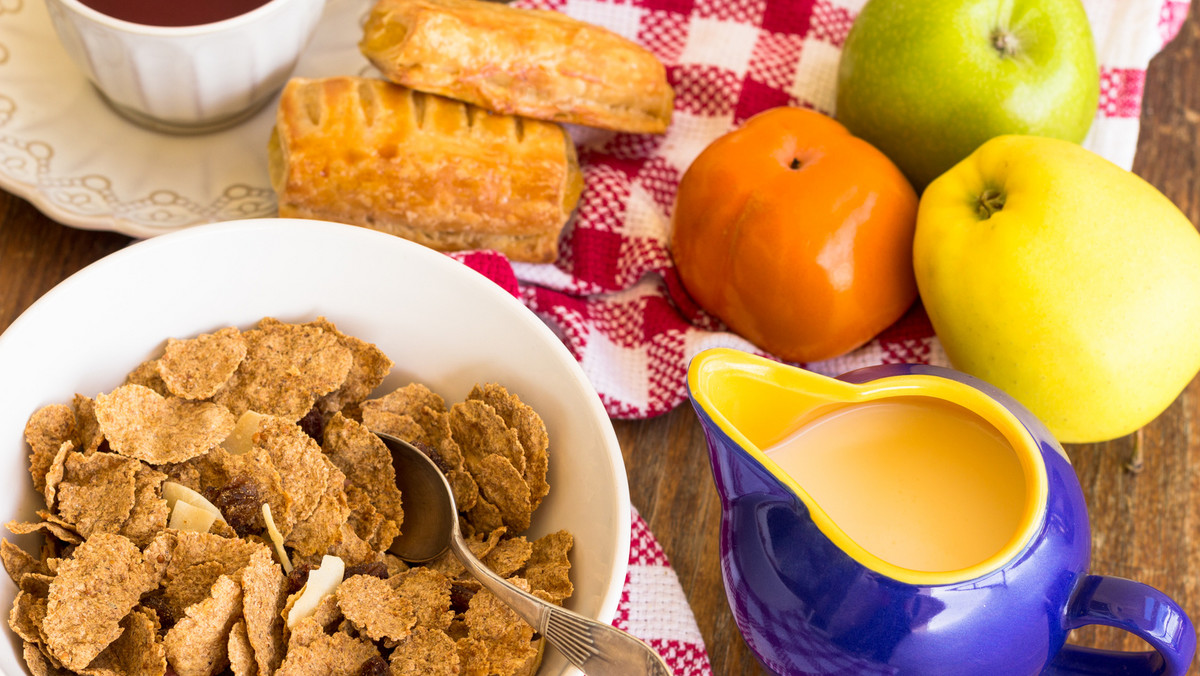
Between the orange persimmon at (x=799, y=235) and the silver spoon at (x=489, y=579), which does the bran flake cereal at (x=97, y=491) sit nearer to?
the silver spoon at (x=489, y=579)

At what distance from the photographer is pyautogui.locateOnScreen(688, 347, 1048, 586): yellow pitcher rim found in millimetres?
601

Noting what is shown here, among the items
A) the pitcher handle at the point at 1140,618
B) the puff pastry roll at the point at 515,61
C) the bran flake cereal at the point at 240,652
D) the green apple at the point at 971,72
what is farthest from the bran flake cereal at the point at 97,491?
the green apple at the point at 971,72

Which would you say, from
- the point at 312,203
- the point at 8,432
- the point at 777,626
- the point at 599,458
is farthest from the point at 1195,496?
the point at 8,432

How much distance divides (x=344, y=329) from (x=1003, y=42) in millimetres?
682

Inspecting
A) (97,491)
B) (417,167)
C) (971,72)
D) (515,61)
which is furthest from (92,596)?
(971,72)

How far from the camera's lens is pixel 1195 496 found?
906 millimetres

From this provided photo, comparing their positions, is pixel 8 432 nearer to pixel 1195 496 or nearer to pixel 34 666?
pixel 34 666

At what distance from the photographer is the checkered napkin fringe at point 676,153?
3.08ft

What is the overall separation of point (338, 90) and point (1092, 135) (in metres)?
0.78

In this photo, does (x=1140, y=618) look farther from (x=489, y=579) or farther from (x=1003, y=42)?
(x=1003, y=42)

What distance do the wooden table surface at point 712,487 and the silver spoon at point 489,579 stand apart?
232 mm

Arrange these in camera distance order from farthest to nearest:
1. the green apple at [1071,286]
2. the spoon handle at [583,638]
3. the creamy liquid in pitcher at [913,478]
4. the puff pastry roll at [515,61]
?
the puff pastry roll at [515,61], the green apple at [1071,286], the creamy liquid in pitcher at [913,478], the spoon handle at [583,638]

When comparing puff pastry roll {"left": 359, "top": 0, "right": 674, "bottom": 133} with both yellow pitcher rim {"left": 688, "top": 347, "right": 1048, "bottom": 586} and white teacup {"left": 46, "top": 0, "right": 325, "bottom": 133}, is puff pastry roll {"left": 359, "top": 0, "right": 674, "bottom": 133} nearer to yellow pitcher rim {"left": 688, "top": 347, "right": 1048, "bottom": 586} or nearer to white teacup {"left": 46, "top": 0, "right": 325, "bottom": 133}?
white teacup {"left": 46, "top": 0, "right": 325, "bottom": 133}

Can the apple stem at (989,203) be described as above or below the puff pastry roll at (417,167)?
above
